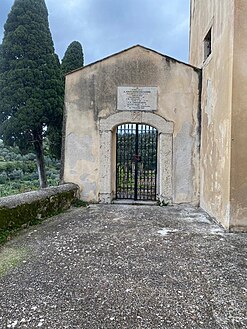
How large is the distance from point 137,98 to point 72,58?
→ 917 centimetres

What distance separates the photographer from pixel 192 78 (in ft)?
24.1

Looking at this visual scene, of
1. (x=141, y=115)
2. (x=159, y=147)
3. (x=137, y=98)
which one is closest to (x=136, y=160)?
(x=159, y=147)

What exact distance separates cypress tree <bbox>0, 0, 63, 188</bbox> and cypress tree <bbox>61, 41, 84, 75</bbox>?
2.74m

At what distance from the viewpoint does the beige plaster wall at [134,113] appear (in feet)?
23.9

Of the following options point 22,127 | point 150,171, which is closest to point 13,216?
point 150,171

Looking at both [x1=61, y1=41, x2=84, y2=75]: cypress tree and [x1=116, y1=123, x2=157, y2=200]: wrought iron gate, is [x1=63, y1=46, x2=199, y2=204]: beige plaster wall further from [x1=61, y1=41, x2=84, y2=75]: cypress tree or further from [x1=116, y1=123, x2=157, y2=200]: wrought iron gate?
[x1=61, y1=41, x2=84, y2=75]: cypress tree

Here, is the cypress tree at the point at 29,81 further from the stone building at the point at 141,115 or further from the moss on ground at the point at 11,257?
the moss on ground at the point at 11,257

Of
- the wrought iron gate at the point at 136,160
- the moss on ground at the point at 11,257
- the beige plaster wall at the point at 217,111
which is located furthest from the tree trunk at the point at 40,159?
the moss on ground at the point at 11,257

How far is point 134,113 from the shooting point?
7.32m

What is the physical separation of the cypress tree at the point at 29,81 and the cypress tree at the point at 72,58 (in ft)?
8.99

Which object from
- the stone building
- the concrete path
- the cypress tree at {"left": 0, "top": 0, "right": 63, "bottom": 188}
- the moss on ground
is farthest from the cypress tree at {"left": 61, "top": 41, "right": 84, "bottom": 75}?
the moss on ground

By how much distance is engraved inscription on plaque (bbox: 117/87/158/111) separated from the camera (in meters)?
7.30

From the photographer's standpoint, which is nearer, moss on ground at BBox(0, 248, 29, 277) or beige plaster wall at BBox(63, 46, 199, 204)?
moss on ground at BBox(0, 248, 29, 277)

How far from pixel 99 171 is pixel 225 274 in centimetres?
474
